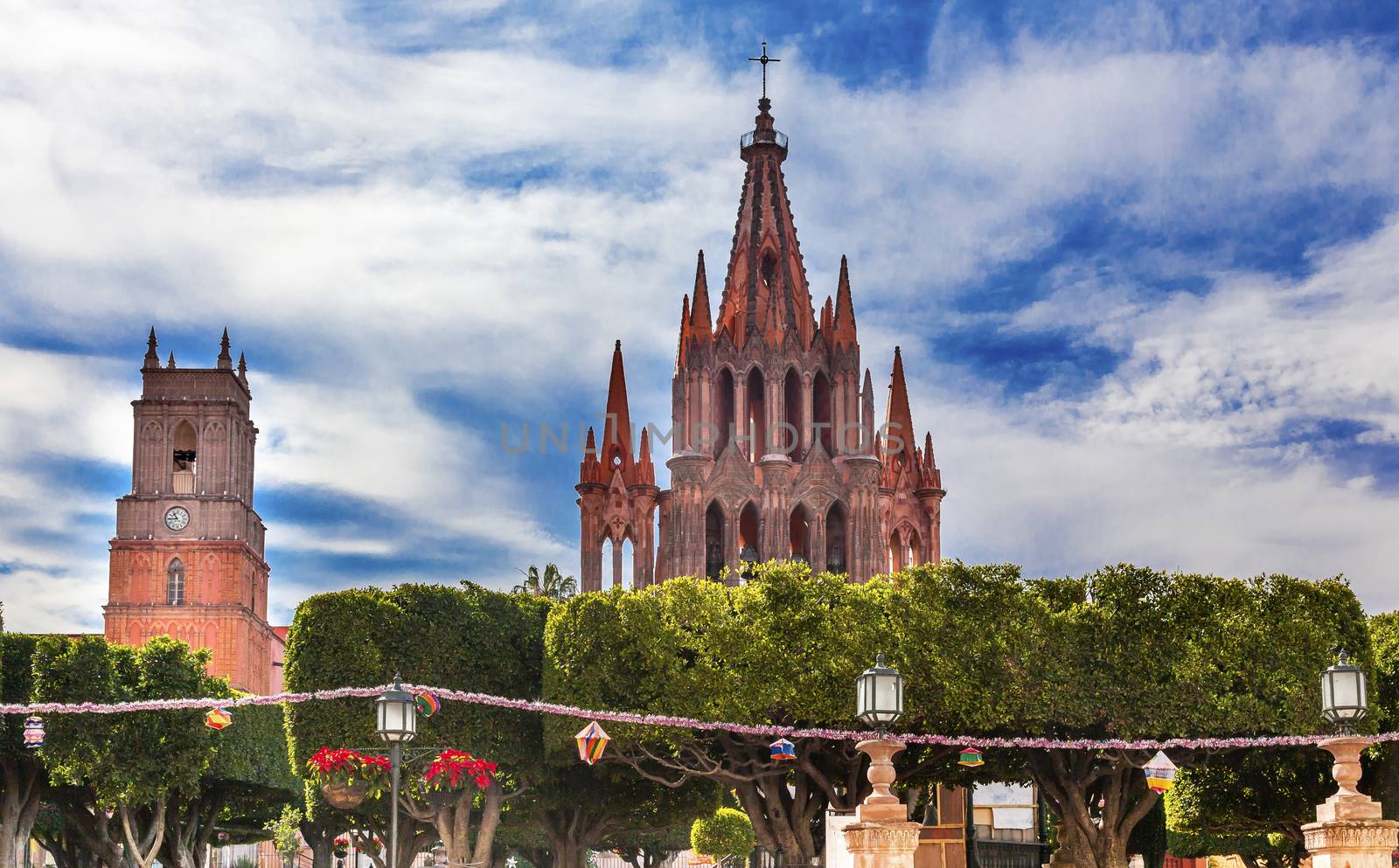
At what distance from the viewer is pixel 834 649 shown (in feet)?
141

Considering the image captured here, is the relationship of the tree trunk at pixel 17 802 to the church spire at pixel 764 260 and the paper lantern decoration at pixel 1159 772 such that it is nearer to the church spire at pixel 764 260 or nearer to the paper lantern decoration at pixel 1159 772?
the paper lantern decoration at pixel 1159 772

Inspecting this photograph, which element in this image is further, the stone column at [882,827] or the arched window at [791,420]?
the arched window at [791,420]

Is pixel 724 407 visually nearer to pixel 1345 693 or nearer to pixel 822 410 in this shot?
pixel 822 410

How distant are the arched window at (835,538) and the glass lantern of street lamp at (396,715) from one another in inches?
2424

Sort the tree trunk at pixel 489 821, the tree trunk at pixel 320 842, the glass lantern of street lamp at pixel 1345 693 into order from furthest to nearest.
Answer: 1. the tree trunk at pixel 320 842
2. the tree trunk at pixel 489 821
3. the glass lantern of street lamp at pixel 1345 693

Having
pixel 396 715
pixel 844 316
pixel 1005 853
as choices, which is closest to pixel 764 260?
pixel 844 316

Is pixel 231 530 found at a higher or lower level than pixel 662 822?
higher

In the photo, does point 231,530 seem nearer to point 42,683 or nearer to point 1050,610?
point 42,683

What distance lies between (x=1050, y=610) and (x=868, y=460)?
45.1 meters

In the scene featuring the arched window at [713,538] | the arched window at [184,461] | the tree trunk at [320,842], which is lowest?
the tree trunk at [320,842]

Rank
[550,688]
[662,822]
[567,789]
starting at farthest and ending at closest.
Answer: [662,822] < [567,789] < [550,688]

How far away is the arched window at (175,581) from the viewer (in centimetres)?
12750

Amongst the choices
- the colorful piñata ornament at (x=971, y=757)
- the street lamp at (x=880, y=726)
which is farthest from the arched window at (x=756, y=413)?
the street lamp at (x=880, y=726)

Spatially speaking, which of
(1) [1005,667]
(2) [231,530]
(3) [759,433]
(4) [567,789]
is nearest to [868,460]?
(3) [759,433]
